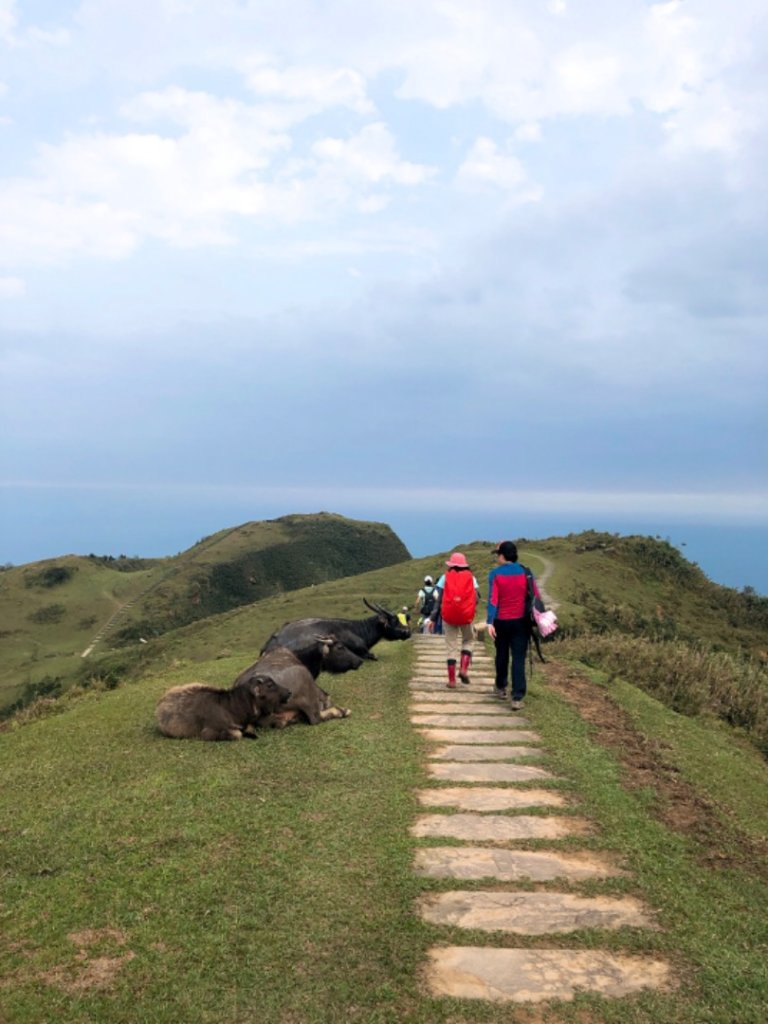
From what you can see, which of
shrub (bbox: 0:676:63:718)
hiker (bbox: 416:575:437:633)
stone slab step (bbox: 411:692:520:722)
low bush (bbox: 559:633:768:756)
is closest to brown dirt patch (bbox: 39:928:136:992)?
stone slab step (bbox: 411:692:520:722)

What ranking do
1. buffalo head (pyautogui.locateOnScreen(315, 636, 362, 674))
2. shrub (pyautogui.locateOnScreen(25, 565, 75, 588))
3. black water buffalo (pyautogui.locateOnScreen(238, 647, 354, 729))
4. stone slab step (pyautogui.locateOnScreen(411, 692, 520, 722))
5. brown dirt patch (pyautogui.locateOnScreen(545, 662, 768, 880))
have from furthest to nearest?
shrub (pyautogui.locateOnScreen(25, 565, 75, 588)), buffalo head (pyautogui.locateOnScreen(315, 636, 362, 674)), stone slab step (pyautogui.locateOnScreen(411, 692, 520, 722)), black water buffalo (pyautogui.locateOnScreen(238, 647, 354, 729)), brown dirt patch (pyautogui.locateOnScreen(545, 662, 768, 880))

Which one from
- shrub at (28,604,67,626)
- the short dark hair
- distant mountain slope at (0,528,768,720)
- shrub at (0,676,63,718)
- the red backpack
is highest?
the short dark hair

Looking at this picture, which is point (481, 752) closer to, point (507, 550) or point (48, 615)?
point (507, 550)

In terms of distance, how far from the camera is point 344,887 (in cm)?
547

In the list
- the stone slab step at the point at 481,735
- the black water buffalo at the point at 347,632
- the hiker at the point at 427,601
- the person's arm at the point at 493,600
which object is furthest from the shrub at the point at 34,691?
the stone slab step at the point at 481,735

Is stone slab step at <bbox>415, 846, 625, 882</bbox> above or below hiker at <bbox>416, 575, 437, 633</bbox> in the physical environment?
below

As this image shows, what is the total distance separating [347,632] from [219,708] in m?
6.08

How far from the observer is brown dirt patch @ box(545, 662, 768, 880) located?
6.47 metres

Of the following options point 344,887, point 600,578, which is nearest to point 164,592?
point 600,578

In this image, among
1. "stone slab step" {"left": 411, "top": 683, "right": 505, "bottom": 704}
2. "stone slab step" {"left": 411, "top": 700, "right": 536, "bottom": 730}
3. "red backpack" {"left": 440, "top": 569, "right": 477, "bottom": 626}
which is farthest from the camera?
"red backpack" {"left": 440, "top": 569, "right": 477, "bottom": 626}

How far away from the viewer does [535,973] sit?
4.49 metres

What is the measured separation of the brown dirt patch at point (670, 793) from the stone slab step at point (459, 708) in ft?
4.16

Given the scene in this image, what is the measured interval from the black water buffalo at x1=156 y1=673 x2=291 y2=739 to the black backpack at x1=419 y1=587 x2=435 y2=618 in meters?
11.5

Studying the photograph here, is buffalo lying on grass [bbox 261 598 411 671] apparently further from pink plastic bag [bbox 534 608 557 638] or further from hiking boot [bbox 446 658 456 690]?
pink plastic bag [bbox 534 608 557 638]
